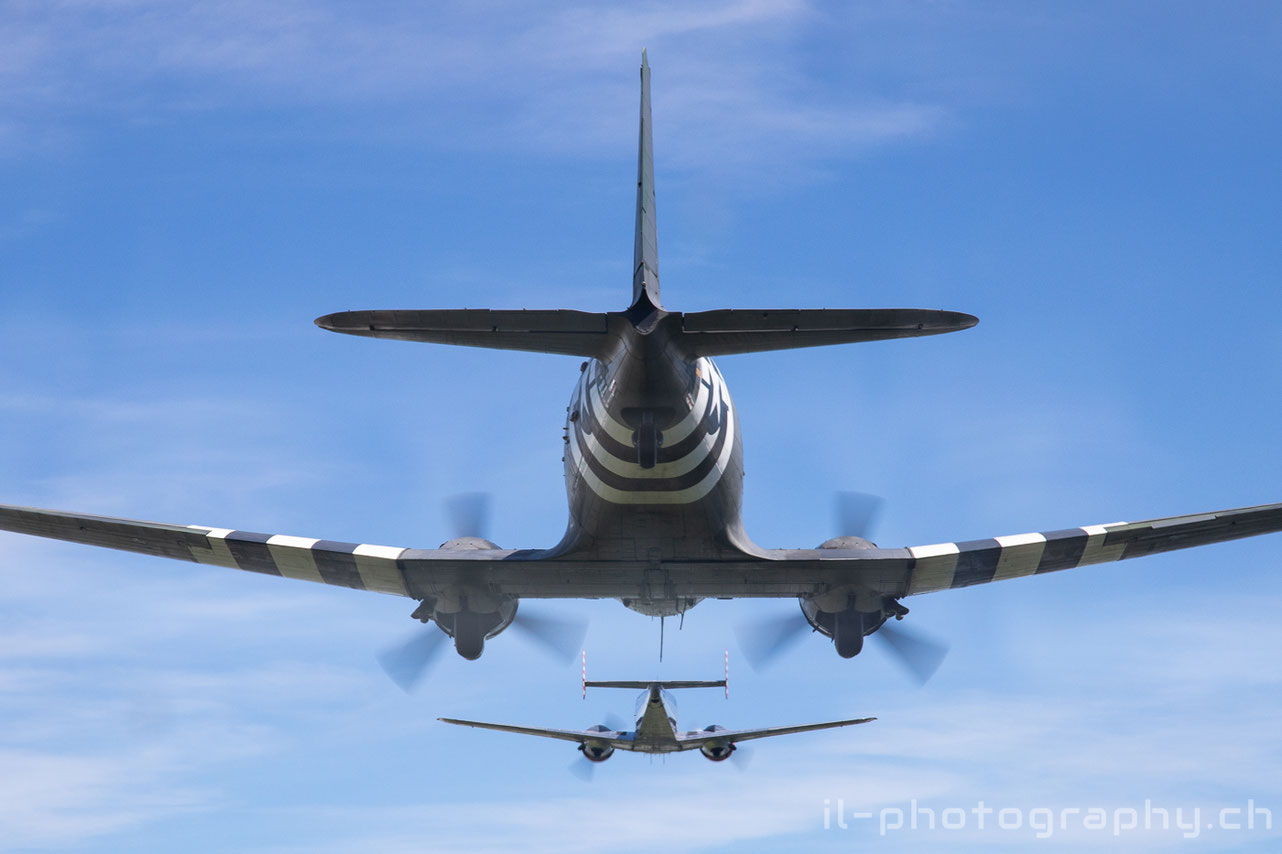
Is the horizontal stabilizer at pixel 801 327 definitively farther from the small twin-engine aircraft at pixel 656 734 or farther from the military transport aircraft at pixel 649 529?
the small twin-engine aircraft at pixel 656 734

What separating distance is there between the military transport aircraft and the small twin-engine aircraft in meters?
29.6

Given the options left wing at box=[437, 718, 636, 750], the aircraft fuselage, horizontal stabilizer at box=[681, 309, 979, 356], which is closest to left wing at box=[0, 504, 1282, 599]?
the aircraft fuselage

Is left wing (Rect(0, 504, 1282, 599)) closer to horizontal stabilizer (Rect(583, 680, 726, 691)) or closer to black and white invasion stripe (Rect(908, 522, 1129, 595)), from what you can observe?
black and white invasion stripe (Rect(908, 522, 1129, 595))

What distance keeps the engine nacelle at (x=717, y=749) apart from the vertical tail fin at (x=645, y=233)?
39450 millimetres

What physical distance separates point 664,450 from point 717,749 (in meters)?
41.7

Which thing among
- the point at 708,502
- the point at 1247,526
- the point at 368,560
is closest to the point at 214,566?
the point at 368,560

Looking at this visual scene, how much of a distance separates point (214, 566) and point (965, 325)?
19.5 m

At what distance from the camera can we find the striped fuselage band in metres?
24.1

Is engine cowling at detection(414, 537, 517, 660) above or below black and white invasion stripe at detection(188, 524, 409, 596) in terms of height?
below

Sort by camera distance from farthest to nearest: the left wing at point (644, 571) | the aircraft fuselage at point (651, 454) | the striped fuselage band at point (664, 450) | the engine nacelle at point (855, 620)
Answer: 1. the engine nacelle at point (855, 620)
2. the left wing at point (644, 571)
3. the striped fuselage band at point (664, 450)
4. the aircraft fuselage at point (651, 454)

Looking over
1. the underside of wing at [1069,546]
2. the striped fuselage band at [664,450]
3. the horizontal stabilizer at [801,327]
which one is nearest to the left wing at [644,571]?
the underside of wing at [1069,546]

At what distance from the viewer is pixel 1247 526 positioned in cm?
2978

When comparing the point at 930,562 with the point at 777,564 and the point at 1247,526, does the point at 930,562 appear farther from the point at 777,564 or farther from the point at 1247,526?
the point at 1247,526

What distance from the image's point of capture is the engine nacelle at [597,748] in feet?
203
